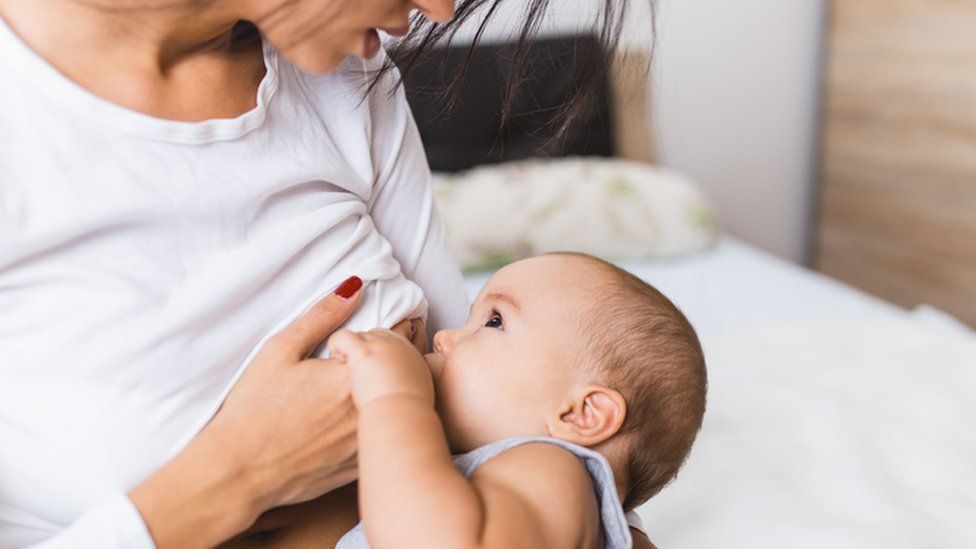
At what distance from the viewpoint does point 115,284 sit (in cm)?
74

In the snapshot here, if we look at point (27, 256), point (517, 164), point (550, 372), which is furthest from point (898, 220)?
point (27, 256)

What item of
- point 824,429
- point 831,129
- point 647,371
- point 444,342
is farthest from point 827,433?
point 831,129

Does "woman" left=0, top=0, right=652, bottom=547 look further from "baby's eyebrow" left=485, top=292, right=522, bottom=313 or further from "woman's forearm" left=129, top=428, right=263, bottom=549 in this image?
"baby's eyebrow" left=485, top=292, right=522, bottom=313

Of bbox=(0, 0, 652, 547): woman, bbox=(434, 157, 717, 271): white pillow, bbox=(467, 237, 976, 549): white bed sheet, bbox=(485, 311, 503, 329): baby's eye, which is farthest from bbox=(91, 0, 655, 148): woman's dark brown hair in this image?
bbox=(434, 157, 717, 271): white pillow

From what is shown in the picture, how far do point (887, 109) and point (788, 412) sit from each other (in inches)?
70.9

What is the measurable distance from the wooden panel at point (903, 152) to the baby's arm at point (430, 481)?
2.37 meters

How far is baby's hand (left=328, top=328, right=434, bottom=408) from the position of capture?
77 centimetres

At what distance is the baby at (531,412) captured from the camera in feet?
2.37

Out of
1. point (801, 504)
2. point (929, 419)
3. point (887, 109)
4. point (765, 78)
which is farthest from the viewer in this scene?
point (765, 78)

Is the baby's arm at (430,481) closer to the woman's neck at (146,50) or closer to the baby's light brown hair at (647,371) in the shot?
the baby's light brown hair at (647,371)

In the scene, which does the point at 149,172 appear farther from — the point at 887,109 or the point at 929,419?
the point at 887,109

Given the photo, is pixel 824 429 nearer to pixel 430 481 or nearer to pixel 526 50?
pixel 526 50

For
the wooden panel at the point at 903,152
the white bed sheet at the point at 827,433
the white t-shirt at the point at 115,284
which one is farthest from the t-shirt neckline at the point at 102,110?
the wooden panel at the point at 903,152

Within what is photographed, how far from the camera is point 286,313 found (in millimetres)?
828
